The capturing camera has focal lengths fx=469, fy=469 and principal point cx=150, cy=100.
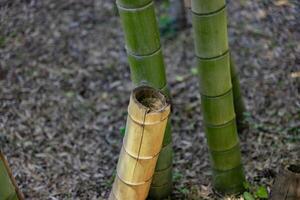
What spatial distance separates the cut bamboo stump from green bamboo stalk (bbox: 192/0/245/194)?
301 millimetres

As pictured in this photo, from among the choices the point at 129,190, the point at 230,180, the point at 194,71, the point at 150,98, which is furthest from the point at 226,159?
the point at 194,71

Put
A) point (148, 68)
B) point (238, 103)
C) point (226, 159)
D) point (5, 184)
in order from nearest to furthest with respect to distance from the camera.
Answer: point (5, 184), point (148, 68), point (226, 159), point (238, 103)

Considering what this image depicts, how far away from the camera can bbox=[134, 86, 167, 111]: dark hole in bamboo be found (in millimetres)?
1555

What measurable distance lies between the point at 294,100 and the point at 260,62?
20.1 inches

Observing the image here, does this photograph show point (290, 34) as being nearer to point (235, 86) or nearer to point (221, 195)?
point (235, 86)

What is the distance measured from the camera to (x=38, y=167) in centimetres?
259

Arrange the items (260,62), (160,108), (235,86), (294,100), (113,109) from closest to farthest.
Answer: (160,108), (235,86), (294,100), (113,109), (260,62)

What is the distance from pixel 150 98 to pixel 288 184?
2.17 feet

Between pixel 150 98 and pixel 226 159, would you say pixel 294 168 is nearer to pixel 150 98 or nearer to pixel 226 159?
pixel 226 159

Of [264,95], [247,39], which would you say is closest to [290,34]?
[247,39]

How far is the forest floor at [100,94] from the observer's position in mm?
2508

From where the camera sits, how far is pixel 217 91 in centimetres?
192

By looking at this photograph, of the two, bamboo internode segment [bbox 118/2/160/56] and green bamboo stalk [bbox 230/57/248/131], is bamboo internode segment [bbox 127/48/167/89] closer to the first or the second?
bamboo internode segment [bbox 118/2/160/56]

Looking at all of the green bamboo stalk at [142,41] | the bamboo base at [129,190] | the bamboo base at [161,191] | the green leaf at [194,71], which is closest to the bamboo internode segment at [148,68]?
the green bamboo stalk at [142,41]
